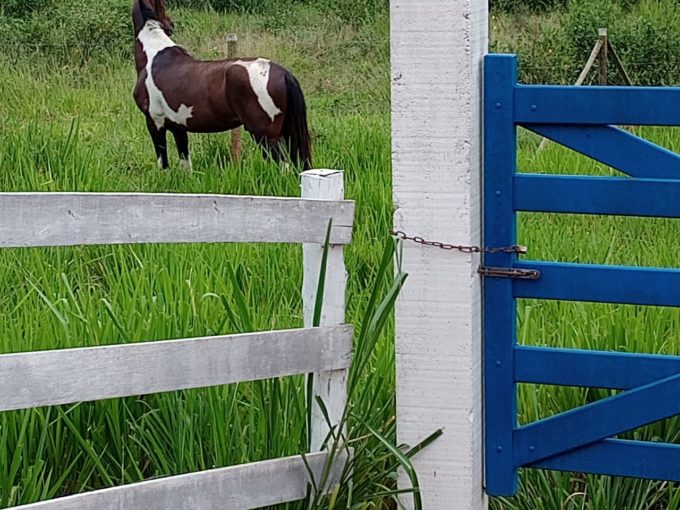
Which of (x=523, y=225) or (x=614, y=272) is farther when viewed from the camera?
(x=523, y=225)

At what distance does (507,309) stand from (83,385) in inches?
39.6

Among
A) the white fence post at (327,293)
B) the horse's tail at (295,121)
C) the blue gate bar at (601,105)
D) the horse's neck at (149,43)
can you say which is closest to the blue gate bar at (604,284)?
the blue gate bar at (601,105)

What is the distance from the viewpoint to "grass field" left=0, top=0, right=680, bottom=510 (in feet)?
10.8

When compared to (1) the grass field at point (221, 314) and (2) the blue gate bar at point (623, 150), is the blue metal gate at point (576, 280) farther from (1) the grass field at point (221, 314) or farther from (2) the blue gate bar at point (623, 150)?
(1) the grass field at point (221, 314)

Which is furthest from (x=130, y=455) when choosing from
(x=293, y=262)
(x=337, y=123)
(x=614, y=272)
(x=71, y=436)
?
(x=337, y=123)

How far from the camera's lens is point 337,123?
12359mm

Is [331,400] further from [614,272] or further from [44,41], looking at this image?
[44,41]

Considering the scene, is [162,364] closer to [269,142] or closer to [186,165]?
[186,165]

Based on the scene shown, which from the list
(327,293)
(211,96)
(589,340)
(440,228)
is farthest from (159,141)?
(440,228)

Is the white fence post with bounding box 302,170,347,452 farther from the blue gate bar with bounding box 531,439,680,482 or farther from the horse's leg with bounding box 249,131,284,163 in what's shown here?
the horse's leg with bounding box 249,131,284,163

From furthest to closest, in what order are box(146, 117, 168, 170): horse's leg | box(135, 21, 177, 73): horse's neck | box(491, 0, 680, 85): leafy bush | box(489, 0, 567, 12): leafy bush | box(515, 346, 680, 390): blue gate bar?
1. box(489, 0, 567, 12): leafy bush
2. box(491, 0, 680, 85): leafy bush
3. box(135, 21, 177, 73): horse's neck
4. box(146, 117, 168, 170): horse's leg
5. box(515, 346, 680, 390): blue gate bar

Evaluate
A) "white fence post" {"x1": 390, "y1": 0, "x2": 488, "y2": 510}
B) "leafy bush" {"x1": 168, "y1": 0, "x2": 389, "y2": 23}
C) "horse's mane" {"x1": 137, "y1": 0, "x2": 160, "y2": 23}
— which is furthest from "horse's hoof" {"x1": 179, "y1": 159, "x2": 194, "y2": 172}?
"leafy bush" {"x1": 168, "y1": 0, "x2": 389, "y2": 23}

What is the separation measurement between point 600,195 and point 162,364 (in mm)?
1023

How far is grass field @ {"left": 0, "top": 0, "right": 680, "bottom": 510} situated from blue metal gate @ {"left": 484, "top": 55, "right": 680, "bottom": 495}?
258mm
